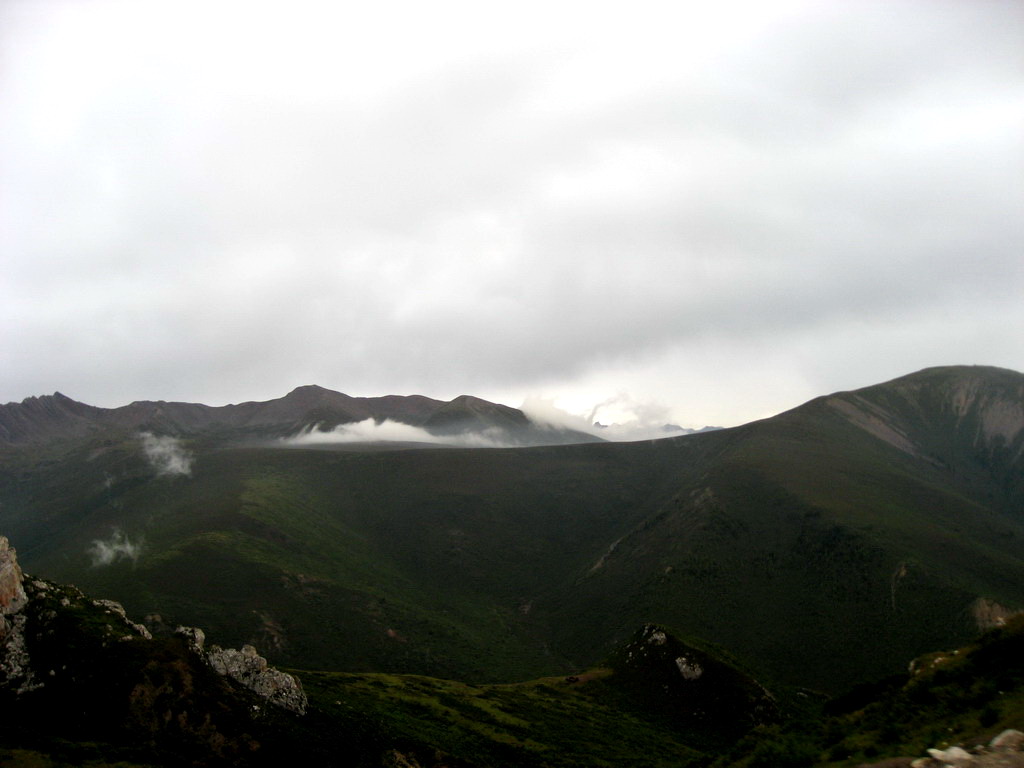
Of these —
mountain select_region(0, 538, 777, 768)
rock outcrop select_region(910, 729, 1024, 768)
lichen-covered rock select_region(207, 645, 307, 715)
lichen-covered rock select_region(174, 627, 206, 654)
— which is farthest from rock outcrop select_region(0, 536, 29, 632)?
rock outcrop select_region(910, 729, 1024, 768)

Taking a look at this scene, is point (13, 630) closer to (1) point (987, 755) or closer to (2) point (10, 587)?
(2) point (10, 587)

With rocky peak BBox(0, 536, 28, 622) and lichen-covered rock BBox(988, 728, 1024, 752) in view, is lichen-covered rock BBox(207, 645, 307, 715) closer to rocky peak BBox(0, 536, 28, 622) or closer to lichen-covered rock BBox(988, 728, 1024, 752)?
rocky peak BBox(0, 536, 28, 622)

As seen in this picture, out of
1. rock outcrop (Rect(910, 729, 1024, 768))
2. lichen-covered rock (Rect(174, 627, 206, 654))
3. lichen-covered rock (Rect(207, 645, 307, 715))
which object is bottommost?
lichen-covered rock (Rect(207, 645, 307, 715))

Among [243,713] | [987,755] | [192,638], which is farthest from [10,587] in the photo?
[987,755]

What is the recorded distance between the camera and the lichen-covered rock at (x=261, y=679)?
235ft

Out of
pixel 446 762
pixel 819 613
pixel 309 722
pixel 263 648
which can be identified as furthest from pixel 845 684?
pixel 263 648

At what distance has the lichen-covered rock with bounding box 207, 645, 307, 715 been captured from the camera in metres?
71.8

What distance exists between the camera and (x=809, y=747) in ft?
68.5

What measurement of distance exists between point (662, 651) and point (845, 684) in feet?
183

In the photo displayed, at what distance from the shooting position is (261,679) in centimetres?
7294

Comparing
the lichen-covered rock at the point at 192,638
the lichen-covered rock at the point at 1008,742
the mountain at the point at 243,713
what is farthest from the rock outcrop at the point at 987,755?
the lichen-covered rock at the point at 192,638

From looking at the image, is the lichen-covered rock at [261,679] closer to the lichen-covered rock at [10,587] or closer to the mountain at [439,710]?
Answer: the mountain at [439,710]

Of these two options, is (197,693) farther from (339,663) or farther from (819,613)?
(819,613)

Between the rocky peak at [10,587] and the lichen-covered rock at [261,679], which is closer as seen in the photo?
the rocky peak at [10,587]
